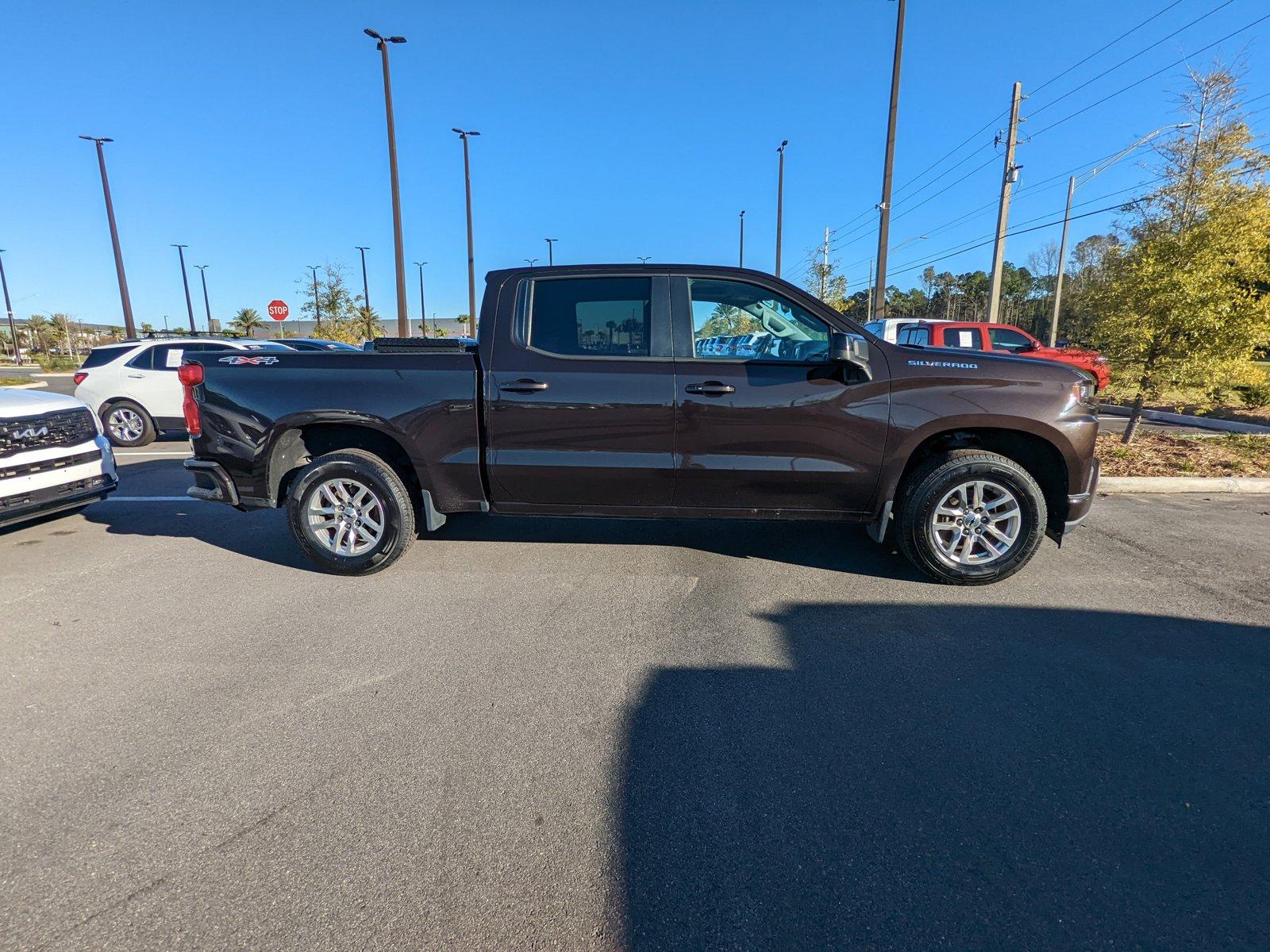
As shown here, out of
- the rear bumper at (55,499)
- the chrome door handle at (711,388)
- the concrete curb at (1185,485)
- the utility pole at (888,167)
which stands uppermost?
the utility pole at (888,167)

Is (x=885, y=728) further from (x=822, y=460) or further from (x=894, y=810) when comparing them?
(x=822, y=460)

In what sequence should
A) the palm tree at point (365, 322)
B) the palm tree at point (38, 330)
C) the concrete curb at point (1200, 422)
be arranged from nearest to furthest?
1. the concrete curb at point (1200, 422)
2. the palm tree at point (365, 322)
3. the palm tree at point (38, 330)

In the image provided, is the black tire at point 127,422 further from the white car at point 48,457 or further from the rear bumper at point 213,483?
the rear bumper at point 213,483

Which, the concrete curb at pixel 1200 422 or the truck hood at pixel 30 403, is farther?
the concrete curb at pixel 1200 422

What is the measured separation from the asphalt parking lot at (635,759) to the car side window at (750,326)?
1.55 m

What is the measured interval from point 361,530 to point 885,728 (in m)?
3.57

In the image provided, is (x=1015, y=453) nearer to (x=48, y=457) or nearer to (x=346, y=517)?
(x=346, y=517)

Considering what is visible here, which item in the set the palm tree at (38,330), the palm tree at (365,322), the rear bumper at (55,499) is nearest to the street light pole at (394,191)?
the rear bumper at (55,499)

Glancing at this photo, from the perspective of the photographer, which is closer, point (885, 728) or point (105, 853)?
point (105, 853)

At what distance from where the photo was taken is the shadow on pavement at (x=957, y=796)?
6.28 ft

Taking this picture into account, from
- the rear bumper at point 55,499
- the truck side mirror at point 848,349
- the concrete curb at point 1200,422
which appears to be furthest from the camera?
the concrete curb at point 1200,422

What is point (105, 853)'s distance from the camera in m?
2.15

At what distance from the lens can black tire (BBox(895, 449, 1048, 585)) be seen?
430 centimetres

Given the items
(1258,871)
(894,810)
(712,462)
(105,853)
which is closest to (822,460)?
(712,462)
